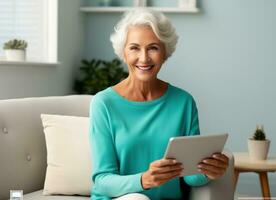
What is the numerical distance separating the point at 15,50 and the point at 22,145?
1.11 metres

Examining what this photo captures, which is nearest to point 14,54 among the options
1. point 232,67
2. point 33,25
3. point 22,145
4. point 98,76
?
point 33,25

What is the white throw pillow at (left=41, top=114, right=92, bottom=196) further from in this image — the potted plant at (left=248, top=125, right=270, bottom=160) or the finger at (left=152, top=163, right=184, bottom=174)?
the potted plant at (left=248, top=125, right=270, bottom=160)

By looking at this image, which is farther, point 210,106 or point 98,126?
point 210,106

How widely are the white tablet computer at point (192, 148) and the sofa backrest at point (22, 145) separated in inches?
31.8

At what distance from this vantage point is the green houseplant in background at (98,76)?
409 centimetres

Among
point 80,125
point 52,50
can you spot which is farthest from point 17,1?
point 80,125

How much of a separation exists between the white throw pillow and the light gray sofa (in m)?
0.04

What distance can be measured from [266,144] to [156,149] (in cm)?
143

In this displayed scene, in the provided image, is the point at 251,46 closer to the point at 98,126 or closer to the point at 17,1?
the point at 17,1

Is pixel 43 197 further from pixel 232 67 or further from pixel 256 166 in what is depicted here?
pixel 232 67

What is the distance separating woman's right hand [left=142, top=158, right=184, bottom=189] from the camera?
1.79 m

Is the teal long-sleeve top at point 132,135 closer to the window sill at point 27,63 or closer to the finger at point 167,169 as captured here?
the finger at point 167,169

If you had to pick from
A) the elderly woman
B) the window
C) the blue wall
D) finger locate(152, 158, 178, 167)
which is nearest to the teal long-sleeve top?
the elderly woman

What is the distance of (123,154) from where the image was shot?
204 centimetres
